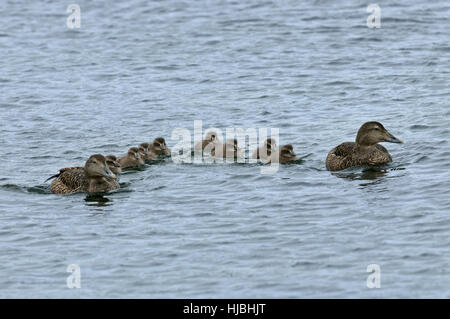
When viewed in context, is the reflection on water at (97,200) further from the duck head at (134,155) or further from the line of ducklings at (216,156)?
the duck head at (134,155)

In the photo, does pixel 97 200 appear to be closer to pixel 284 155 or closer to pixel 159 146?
pixel 159 146

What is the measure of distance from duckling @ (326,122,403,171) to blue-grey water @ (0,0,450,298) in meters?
0.22

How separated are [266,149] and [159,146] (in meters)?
1.88

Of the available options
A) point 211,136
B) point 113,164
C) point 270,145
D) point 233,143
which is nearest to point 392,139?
point 270,145

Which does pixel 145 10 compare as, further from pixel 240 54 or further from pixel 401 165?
pixel 401 165

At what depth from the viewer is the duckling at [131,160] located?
54.2 feet

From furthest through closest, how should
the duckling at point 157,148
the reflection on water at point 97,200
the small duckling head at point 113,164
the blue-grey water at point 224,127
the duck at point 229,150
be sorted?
the duckling at point 157,148, the duck at point 229,150, the small duckling head at point 113,164, the reflection on water at point 97,200, the blue-grey water at point 224,127

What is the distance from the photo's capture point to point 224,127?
1905cm

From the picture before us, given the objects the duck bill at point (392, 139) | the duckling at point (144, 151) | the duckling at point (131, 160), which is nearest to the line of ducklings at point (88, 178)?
the duckling at point (131, 160)

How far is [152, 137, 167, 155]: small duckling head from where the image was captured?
17.2 m

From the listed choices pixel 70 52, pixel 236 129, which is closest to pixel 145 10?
pixel 70 52

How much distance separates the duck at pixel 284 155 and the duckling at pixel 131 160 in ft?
7.00

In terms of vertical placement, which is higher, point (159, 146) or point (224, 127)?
point (224, 127)
